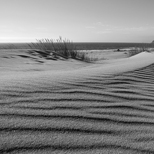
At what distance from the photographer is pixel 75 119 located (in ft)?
3.47

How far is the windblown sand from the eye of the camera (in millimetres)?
830

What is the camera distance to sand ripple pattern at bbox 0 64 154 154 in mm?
828

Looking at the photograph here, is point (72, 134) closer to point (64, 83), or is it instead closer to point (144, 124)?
point (144, 124)

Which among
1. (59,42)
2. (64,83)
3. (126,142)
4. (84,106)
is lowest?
(126,142)

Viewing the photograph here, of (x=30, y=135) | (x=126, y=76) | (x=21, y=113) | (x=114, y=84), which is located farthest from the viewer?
(x=126, y=76)

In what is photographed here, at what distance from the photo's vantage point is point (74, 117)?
1077 millimetres

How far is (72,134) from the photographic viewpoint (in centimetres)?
91

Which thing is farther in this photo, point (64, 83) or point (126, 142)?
point (64, 83)

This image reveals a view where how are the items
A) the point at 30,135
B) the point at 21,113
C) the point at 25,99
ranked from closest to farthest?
1. the point at 30,135
2. the point at 21,113
3. the point at 25,99

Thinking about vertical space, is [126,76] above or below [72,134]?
above

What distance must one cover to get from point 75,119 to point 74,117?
0.08 feet

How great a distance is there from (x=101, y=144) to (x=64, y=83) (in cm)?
90

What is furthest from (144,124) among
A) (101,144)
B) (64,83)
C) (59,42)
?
(59,42)

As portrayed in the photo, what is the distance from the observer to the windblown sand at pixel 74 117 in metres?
0.83
